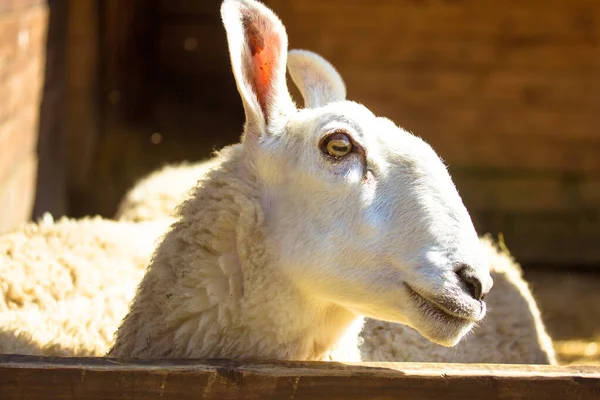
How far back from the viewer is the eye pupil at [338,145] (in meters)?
2.59

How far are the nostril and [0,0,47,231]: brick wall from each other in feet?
9.41

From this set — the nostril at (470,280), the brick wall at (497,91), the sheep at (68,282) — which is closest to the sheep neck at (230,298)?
the sheep at (68,282)

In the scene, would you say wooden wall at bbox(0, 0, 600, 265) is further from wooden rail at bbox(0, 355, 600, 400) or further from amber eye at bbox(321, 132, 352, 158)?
wooden rail at bbox(0, 355, 600, 400)

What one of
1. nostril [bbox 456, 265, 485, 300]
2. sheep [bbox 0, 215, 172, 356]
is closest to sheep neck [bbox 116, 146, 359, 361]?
sheep [bbox 0, 215, 172, 356]

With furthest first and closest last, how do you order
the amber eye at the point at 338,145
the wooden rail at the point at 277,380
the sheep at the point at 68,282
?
the sheep at the point at 68,282
the amber eye at the point at 338,145
the wooden rail at the point at 277,380

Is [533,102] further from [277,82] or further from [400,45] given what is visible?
[277,82]

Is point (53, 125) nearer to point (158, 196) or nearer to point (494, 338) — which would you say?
point (158, 196)

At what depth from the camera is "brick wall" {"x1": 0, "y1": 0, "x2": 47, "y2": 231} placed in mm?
4668

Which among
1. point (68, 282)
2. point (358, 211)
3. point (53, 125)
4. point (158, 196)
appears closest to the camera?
point (358, 211)

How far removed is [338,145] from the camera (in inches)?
102

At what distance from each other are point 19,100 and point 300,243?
123 inches

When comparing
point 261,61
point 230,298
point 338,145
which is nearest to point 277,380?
point 230,298

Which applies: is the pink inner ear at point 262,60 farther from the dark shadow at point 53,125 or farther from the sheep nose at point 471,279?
the dark shadow at point 53,125

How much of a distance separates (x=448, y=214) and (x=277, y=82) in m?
0.70
